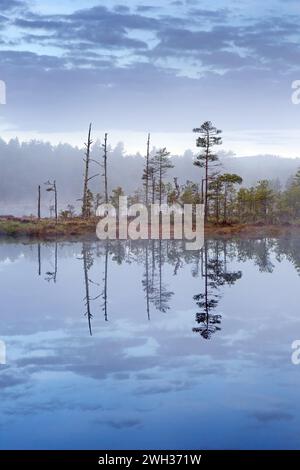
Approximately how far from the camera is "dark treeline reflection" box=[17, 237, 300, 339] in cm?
1619

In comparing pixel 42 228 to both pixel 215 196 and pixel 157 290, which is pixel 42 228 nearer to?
pixel 215 196

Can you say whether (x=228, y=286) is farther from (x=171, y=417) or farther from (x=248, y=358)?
(x=171, y=417)

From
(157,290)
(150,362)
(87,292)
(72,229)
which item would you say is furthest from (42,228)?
(150,362)

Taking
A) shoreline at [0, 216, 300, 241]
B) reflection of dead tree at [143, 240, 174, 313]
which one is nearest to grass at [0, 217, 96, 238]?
shoreline at [0, 216, 300, 241]

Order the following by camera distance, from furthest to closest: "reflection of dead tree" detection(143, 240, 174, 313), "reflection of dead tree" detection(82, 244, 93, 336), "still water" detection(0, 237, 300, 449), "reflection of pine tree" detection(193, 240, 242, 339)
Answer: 1. "reflection of dead tree" detection(143, 240, 174, 313)
2. "reflection of dead tree" detection(82, 244, 93, 336)
3. "reflection of pine tree" detection(193, 240, 242, 339)
4. "still water" detection(0, 237, 300, 449)

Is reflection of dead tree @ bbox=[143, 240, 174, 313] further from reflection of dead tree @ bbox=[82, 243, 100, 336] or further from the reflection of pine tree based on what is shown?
reflection of dead tree @ bbox=[82, 243, 100, 336]

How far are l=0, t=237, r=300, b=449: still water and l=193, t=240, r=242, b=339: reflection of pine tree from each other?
2.8 inches

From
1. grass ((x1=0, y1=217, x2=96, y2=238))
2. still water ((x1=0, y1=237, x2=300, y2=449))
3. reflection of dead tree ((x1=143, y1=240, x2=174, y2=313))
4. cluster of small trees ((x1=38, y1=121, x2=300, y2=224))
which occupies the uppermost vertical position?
cluster of small trees ((x1=38, y1=121, x2=300, y2=224))

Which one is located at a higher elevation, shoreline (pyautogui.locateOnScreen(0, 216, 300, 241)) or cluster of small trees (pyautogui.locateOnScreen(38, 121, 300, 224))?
cluster of small trees (pyautogui.locateOnScreen(38, 121, 300, 224))

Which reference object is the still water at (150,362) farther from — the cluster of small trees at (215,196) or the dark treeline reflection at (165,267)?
the cluster of small trees at (215,196)

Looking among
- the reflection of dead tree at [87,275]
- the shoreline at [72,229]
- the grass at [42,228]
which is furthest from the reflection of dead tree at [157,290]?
the grass at [42,228]

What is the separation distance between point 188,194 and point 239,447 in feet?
222
